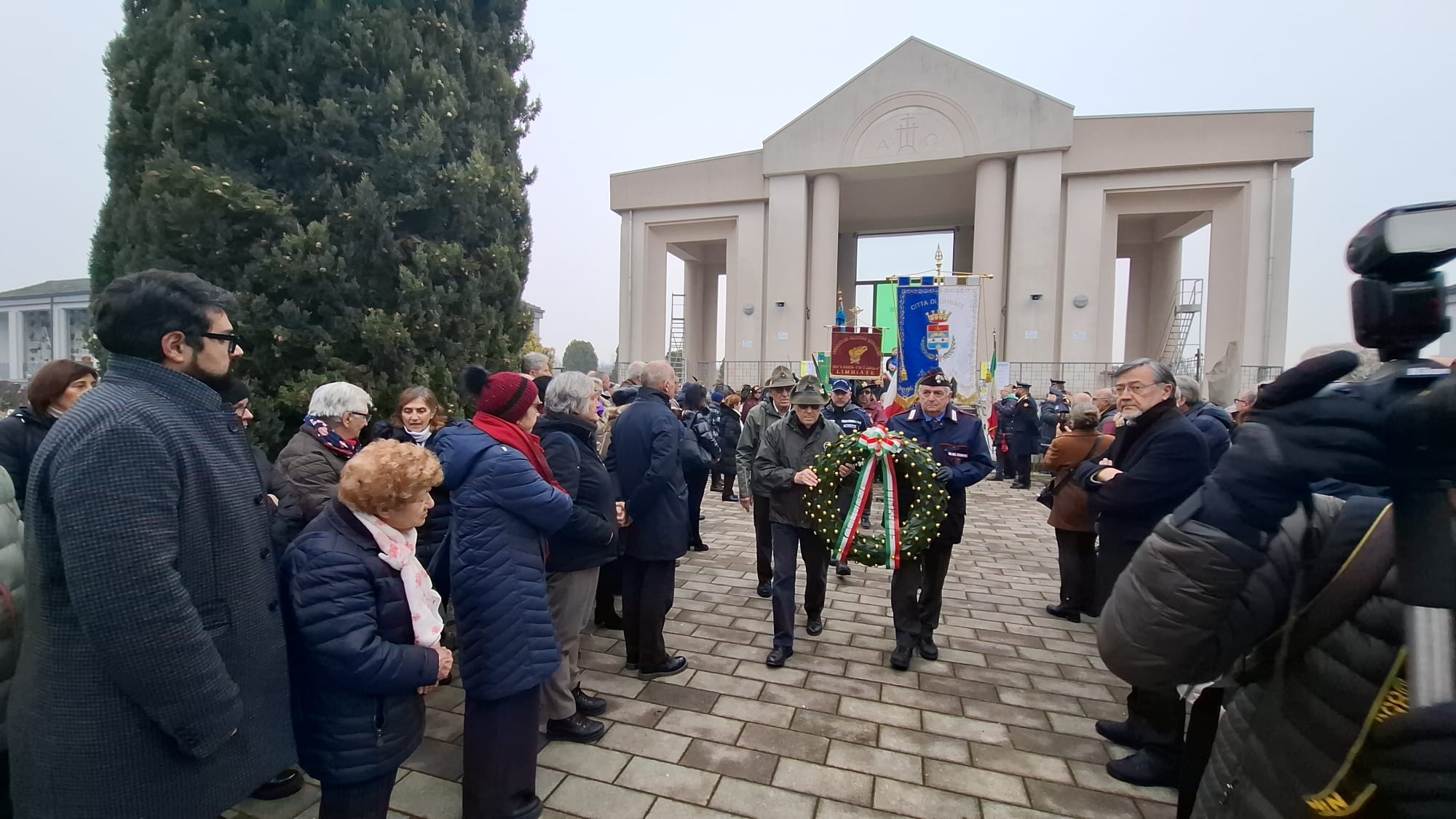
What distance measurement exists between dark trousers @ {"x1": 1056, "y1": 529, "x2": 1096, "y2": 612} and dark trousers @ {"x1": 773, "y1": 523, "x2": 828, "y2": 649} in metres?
2.20

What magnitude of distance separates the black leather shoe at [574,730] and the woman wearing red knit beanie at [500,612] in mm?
545

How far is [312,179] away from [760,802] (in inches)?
171

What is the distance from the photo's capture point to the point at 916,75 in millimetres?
21328

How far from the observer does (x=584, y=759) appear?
3.09 meters

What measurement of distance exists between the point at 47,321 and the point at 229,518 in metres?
Answer: 65.6

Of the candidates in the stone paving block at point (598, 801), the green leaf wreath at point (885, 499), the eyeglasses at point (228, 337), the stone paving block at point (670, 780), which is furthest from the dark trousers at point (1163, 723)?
the eyeglasses at point (228, 337)

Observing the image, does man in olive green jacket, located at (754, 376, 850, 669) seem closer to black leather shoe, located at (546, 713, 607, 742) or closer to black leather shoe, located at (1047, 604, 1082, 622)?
black leather shoe, located at (546, 713, 607, 742)

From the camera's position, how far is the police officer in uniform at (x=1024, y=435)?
12.2 metres

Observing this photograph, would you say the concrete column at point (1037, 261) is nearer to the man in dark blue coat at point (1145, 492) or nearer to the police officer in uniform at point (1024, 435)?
the police officer in uniform at point (1024, 435)

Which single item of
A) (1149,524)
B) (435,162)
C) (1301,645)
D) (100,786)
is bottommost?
(100,786)

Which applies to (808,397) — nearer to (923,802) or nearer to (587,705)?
(587,705)

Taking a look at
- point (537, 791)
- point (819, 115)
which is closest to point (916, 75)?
point (819, 115)

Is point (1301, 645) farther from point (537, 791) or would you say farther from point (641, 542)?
point (641, 542)

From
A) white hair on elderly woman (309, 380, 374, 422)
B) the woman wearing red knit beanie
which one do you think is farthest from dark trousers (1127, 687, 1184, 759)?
white hair on elderly woman (309, 380, 374, 422)
